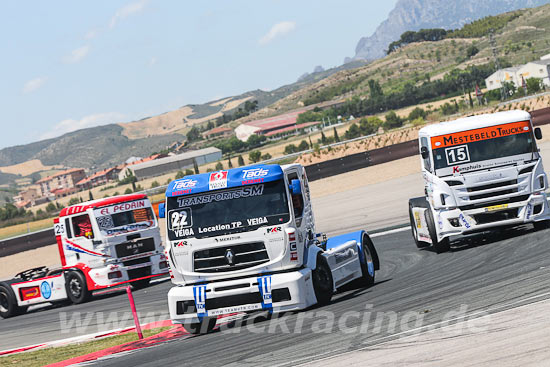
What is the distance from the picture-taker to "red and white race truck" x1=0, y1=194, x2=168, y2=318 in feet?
65.8

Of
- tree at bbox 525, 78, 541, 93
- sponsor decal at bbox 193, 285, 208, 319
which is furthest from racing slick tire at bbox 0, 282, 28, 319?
tree at bbox 525, 78, 541, 93

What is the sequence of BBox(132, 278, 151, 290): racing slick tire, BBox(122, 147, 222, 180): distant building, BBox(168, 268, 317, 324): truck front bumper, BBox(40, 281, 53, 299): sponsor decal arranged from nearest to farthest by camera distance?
1. BBox(168, 268, 317, 324): truck front bumper
2. BBox(40, 281, 53, 299): sponsor decal
3. BBox(132, 278, 151, 290): racing slick tire
4. BBox(122, 147, 222, 180): distant building

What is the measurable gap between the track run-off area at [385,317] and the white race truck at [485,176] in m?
0.57

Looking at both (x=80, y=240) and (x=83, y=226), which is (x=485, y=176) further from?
Result: (x=80, y=240)

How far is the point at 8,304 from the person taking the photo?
20.8 meters

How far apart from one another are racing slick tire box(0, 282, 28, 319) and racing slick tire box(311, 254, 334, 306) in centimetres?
1121

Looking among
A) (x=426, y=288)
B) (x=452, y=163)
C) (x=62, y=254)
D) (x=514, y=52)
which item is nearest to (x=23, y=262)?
(x=62, y=254)

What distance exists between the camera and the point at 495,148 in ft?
51.3

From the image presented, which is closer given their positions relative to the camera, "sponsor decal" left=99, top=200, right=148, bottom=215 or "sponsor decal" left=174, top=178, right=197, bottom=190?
"sponsor decal" left=174, top=178, right=197, bottom=190

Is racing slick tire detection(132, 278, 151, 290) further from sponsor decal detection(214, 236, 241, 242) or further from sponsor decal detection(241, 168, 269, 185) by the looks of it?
sponsor decal detection(241, 168, 269, 185)

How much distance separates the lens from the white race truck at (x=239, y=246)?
1147 centimetres

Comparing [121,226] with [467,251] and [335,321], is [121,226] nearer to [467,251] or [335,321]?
[467,251]

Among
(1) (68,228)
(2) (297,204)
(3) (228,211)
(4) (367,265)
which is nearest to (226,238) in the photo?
(3) (228,211)

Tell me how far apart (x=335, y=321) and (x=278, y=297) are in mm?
1215
